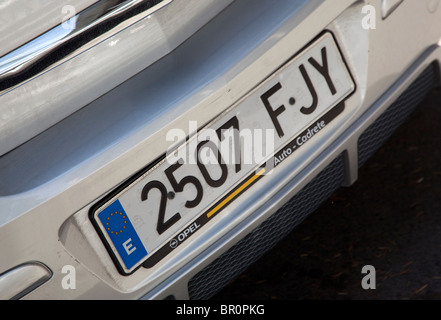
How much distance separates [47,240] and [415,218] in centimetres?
146

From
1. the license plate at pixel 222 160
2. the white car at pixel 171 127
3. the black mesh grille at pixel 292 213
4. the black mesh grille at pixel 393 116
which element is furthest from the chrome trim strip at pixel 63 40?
the black mesh grille at pixel 393 116

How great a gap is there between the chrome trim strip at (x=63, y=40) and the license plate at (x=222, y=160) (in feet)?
0.98

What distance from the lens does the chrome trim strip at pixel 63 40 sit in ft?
5.20

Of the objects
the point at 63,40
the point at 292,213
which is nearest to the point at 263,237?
the point at 292,213

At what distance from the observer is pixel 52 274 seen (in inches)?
66.3

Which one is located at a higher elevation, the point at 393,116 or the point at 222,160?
the point at 222,160

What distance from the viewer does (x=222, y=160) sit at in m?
1.84

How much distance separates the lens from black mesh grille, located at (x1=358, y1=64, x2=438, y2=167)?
218 cm

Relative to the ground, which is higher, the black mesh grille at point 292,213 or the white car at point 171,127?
the white car at point 171,127

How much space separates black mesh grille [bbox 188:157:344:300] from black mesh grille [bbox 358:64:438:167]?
0.11 metres

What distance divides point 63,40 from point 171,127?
32 centimetres

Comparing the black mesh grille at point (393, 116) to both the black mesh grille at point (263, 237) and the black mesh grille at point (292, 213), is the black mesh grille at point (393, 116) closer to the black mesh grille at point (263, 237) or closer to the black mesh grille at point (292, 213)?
the black mesh grille at point (292, 213)

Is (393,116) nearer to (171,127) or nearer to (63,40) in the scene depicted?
(171,127)
